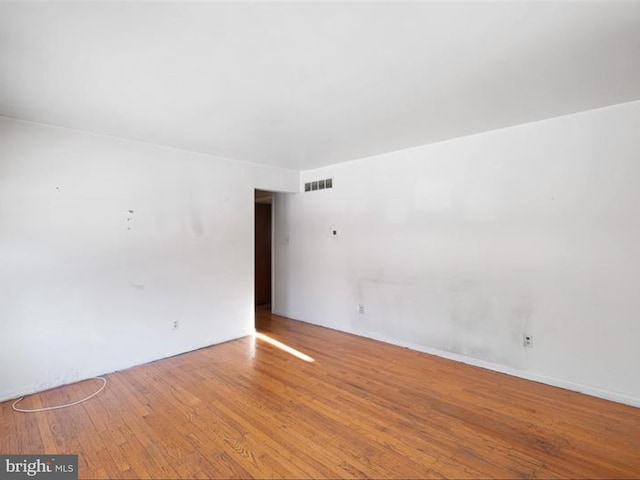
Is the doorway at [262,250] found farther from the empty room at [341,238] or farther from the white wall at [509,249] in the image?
the white wall at [509,249]

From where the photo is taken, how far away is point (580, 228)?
282 cm

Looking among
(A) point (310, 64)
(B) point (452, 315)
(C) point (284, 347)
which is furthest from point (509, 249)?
(C) point (284, 347)

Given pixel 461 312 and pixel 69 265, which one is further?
pixel 461 312

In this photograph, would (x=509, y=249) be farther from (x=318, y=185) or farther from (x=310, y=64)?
(x=318, y=185)

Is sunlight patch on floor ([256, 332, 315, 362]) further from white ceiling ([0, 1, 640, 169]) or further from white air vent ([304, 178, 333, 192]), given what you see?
white ceiling ([0, 1, 640, 169])

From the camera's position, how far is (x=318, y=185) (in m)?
5.04

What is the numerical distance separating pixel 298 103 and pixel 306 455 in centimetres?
255

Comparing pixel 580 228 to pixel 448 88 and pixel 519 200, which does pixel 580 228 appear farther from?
pixel 448 88

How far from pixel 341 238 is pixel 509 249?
2.22 m

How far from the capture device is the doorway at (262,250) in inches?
251

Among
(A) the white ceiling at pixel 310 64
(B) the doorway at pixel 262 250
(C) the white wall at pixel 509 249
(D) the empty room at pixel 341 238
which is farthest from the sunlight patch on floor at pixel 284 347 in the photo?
(A) the white ceiling at pixel 310 64

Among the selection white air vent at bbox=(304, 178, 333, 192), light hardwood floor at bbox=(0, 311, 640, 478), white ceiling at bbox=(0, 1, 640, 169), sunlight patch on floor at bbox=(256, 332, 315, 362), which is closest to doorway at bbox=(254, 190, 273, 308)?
white air vent at bbox=(304, 178, 333, 192)

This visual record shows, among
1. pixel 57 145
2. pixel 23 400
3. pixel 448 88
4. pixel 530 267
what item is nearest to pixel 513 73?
pixel 448 88

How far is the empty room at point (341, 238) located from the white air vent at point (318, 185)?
0.96ft
